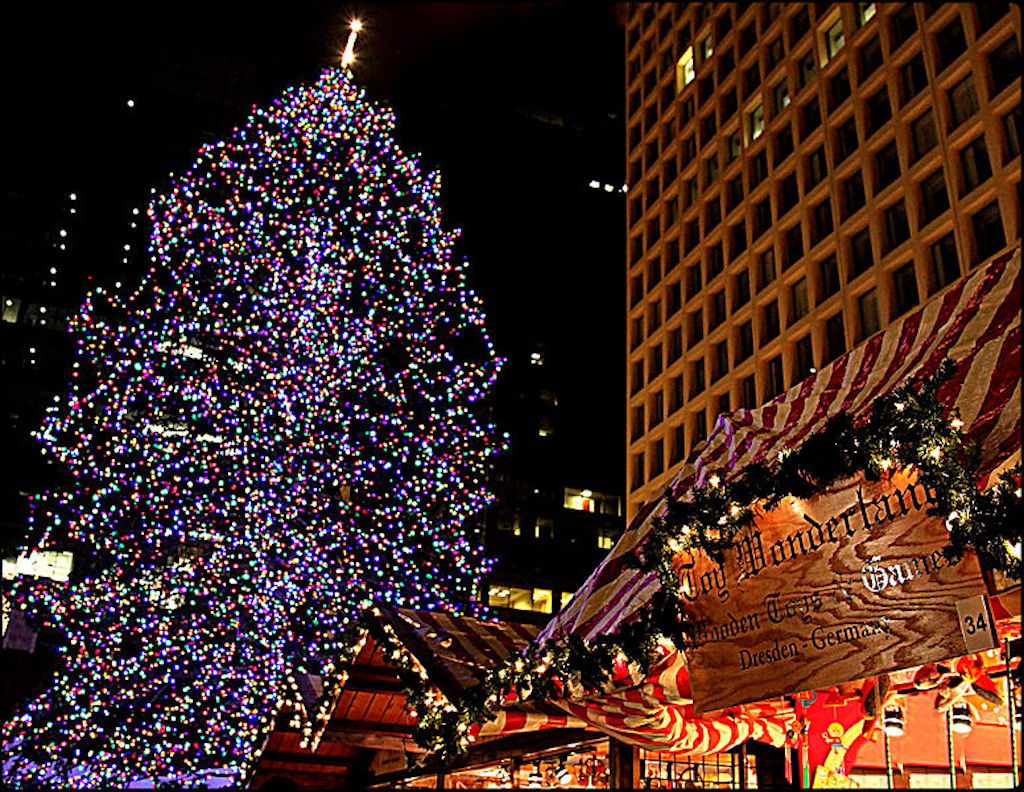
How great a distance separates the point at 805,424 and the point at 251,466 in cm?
1355

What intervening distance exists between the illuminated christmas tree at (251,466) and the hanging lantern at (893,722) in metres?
9.88

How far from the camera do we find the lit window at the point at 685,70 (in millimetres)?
39450

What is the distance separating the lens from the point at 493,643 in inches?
281

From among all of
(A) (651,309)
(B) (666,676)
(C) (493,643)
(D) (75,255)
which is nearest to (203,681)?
(C) (493,643)

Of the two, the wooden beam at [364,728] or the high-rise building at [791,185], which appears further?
the high-rise building at [791,185]

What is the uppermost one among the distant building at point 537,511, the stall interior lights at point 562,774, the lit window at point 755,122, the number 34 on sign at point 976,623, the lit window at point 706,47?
the lit window at point 706,47

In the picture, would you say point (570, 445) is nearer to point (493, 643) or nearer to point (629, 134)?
Answer: point (629, 134)

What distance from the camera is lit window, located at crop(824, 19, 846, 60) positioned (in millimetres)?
30781

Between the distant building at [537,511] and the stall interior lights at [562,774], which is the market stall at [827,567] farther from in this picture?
the distant building at [537,511]

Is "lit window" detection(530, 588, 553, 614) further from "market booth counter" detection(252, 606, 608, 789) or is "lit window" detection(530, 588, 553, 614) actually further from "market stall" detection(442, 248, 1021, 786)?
"market stall" detection(442, 248, 1021, 786)

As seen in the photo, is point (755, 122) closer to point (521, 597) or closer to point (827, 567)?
point (521, 597)

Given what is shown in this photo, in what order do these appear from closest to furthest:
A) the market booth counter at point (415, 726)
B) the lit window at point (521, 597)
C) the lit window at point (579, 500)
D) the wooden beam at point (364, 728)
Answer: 1. the market booth counter at point (415, 726)
2. the wooden beam at point (364, 728)
3. the lit window at point (521, 597)
4. the lit window at point (579, 500)

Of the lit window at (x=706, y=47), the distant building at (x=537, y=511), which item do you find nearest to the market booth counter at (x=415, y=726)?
the lit window at (x=706, y=47)

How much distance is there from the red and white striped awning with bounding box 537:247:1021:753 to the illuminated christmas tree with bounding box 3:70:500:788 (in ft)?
30.3
